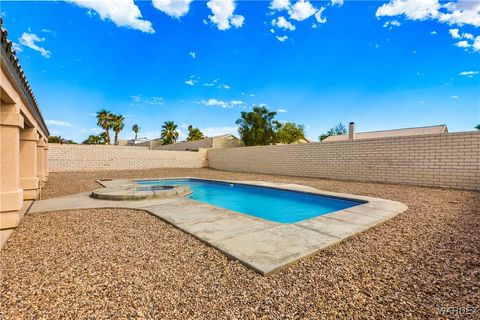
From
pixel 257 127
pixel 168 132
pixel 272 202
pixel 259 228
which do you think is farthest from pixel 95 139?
pixel 259 228

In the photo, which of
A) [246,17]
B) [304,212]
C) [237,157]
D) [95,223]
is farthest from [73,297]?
[237,157]

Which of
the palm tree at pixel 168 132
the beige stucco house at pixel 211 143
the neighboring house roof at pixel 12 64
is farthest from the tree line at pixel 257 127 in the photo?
the neighboring house roof at pixel 12 64

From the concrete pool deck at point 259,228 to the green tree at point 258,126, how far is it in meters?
23.2

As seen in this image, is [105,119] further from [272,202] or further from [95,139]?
[272,202]

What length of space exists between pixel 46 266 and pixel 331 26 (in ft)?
44.1

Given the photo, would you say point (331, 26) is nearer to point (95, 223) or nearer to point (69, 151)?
point (95, 223)

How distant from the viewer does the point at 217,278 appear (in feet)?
6.73

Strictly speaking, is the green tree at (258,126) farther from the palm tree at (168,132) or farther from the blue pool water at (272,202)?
the blue pool water at (272,202)

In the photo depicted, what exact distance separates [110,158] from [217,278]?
1739 centimetres

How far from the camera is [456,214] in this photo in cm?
436

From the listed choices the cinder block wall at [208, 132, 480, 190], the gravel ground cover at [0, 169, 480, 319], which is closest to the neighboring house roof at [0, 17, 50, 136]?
the gravel ground cover at [0, 169, 480, 319]

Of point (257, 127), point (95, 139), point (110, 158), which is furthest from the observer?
point (95, 139)

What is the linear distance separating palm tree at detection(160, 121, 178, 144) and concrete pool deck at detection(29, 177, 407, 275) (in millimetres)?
29823

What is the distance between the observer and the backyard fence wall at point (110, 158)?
14406 mm
